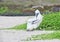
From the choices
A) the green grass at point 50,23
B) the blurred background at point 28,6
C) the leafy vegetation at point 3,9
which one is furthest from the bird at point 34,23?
the leafy vegetation at point 3,9

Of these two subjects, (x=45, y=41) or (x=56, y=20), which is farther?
(x=56, y=20)

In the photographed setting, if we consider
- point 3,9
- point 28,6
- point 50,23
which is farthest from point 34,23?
point 28,6

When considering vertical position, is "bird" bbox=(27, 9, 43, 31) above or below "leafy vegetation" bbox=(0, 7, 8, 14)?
above

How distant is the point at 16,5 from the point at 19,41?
34.2 ft

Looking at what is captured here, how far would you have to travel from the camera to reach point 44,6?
1836cm

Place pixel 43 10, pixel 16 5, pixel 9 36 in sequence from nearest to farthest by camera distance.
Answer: pixel 9 36
pixel 43 10
pixel 16 5

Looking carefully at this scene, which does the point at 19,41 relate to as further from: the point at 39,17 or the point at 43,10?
the point at 43,10

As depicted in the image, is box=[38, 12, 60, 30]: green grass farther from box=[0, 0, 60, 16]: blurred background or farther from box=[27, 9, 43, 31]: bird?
box=[0, 0, 60, 16]: blurred background

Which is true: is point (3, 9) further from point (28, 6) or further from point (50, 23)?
point (50, 23)

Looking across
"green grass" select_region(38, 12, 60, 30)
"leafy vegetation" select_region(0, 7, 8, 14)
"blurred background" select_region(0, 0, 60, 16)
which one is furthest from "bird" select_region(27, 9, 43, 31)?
"leafy vegetation" select_region(0, 7, 8, 14)

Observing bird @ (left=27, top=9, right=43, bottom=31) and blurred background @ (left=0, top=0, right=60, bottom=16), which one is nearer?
bird @ (left=27, top=9, right=43, bottom=31)

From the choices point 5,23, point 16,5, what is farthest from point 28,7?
point 5,23

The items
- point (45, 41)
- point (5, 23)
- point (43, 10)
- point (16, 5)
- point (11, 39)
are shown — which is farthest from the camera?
point (16, 5)

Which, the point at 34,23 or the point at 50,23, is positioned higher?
→ the point at 34,23
